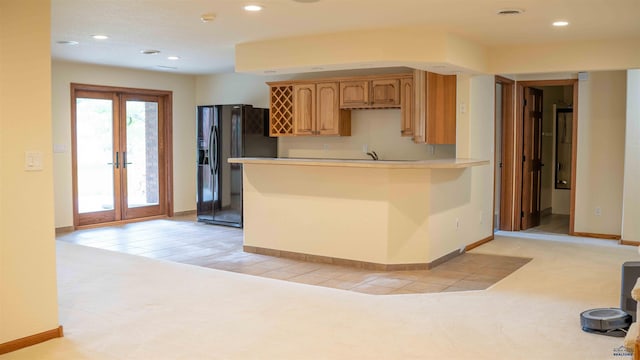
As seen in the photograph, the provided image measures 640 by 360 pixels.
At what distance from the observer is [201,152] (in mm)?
8844

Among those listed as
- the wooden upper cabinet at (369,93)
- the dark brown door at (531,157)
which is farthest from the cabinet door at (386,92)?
the dark brown door at (531,157)

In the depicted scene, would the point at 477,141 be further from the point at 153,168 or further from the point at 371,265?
the point at 153,168

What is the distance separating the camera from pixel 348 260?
596 cm

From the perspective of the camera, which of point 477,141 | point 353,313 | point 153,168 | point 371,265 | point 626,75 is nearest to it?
point 353,313

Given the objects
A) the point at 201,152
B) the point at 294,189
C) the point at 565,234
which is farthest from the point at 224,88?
the point at 565,234

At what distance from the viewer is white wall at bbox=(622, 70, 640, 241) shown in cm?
689

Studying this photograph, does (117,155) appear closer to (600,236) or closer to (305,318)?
(305,318)

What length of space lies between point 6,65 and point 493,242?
18.7 ft

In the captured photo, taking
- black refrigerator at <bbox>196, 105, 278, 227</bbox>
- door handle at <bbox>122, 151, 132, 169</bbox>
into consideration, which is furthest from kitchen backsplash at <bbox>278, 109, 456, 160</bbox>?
door handle at <bbox>122, 151, 132, 169</bbox>

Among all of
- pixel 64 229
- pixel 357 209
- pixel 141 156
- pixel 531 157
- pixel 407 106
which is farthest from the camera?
pixel 141 156

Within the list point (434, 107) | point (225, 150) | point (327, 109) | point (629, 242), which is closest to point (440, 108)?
point (434, 107)

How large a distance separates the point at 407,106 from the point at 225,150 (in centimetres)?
290

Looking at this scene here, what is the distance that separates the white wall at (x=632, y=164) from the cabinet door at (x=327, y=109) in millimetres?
3455

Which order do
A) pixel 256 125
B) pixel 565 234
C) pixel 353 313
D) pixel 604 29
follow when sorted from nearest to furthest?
pixel 353 313 → pixel 604 29 → pixel 565 234 → pixel 256 125
